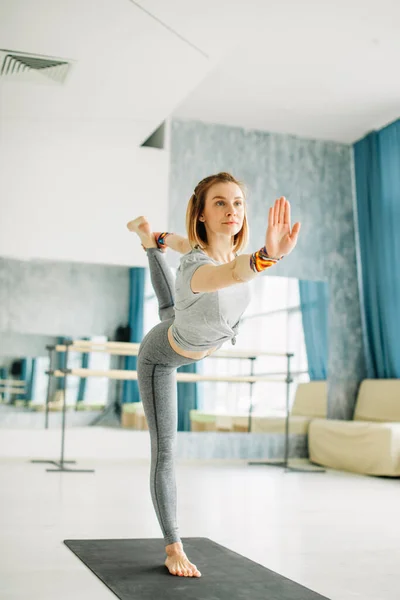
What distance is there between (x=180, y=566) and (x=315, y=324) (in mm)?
4689

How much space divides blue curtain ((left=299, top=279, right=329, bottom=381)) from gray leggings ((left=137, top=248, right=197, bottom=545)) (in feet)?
14.5

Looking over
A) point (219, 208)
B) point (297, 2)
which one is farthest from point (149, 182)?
point (219, 208)

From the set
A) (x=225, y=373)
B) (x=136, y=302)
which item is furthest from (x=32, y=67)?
(x=225, y=373)

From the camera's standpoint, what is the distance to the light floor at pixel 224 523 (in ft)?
7.22

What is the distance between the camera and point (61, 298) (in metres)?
5.92

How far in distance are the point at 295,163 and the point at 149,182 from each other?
157cm

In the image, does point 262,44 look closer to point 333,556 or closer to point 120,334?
point 120,334

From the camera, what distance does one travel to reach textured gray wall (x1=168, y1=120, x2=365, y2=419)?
668 cm

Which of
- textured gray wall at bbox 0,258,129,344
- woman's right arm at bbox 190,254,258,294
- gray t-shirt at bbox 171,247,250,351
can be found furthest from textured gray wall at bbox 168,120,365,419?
woman's right arm at bbox 190,254,258,294

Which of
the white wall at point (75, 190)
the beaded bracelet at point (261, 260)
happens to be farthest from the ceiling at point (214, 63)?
the beaded bracelet at point (261, 260)

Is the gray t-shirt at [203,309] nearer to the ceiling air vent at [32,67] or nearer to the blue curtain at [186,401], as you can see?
the ceiling air vent at [32,67]

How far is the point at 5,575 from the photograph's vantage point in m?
2.16

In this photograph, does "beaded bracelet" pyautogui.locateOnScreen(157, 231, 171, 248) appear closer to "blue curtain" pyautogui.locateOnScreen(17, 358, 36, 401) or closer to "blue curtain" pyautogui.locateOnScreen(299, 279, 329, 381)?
"blue curtain" pyautogui.locateOnScreen(17, 358, 36, 401)

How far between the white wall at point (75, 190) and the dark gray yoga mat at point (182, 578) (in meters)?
3.56
